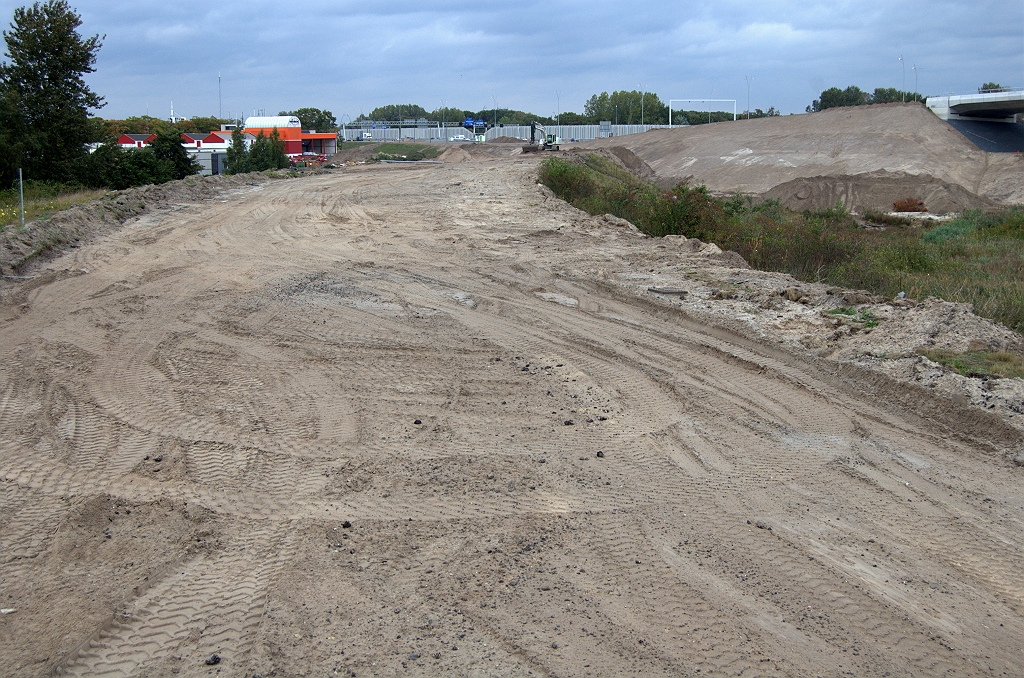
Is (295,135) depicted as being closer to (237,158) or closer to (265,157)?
(237,158)

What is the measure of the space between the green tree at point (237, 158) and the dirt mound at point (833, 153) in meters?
24.8

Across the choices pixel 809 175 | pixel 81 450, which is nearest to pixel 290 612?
pixel 81 450

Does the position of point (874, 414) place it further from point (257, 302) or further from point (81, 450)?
point (257, 302)

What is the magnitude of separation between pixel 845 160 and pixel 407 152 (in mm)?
36782

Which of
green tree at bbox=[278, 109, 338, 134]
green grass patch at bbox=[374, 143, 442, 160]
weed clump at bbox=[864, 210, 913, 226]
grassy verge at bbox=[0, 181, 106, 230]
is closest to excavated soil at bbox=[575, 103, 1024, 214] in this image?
weed clump at bbox=[864, 210, 913, 226]

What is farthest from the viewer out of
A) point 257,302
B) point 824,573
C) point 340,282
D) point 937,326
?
point 340,282

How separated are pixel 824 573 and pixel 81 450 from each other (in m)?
6.16

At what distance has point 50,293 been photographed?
12.6 m

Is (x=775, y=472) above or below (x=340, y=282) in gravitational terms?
below

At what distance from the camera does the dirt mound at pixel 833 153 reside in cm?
4547

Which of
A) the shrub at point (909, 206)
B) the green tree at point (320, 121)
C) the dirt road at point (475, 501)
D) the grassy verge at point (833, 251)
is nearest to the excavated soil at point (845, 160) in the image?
the shrub at point (909, 206)

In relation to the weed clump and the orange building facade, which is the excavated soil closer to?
the weed clump

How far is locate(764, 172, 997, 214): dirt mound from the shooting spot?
127ft

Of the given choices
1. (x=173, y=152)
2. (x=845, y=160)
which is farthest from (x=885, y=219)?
(x=173, y=152)
